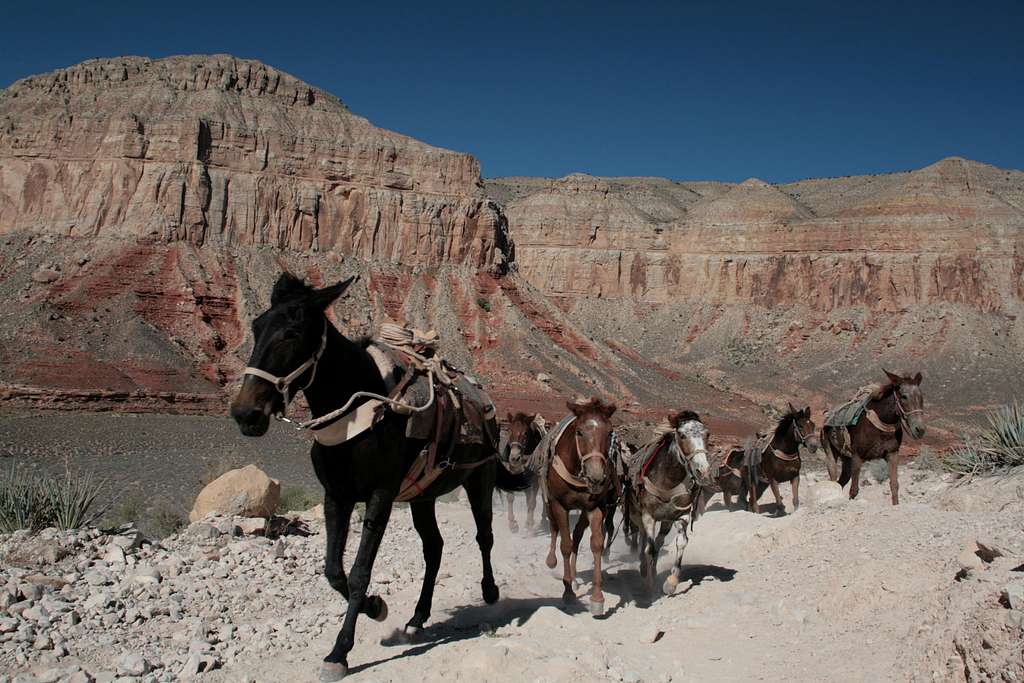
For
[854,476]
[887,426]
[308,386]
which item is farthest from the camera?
[854,476]

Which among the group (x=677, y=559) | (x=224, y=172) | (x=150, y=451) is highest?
(x=224, y=172)

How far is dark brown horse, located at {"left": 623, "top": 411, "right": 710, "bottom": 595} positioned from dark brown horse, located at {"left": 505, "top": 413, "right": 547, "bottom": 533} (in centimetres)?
466

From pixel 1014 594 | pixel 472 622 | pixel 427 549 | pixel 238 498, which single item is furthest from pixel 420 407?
pixel 238 498

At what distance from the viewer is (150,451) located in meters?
29.8

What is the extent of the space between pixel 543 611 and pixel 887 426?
905 centimetres

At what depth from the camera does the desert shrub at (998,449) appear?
13.3 meters

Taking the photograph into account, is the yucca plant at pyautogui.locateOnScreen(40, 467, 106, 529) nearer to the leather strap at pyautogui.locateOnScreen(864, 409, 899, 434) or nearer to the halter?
the halter

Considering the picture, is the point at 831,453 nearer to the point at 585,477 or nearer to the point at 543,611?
the point at 585,477

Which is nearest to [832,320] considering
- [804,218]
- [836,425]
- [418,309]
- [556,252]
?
[804,218]

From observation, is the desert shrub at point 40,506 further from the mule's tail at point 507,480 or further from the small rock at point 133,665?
the mule's tail at point 507,480

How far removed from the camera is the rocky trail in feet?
20.1

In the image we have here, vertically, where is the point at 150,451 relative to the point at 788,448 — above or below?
below

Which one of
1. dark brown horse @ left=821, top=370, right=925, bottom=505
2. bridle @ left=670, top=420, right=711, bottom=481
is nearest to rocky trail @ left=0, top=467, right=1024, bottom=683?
bridle @ left=670, top=420, right=711, bottom=481

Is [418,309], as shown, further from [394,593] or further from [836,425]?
[394,593]
